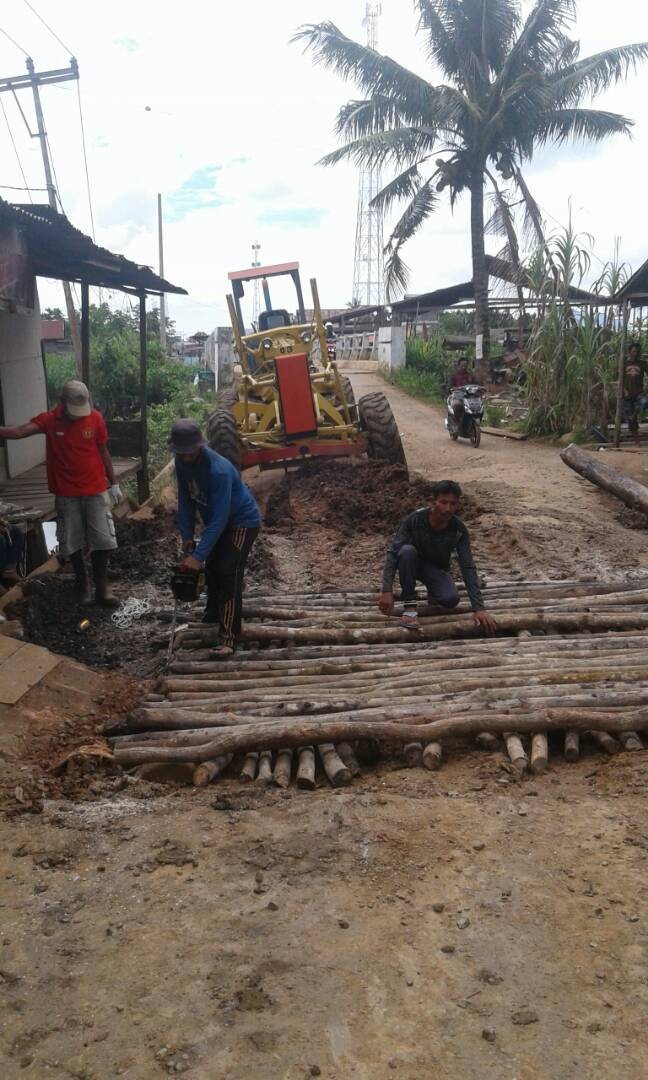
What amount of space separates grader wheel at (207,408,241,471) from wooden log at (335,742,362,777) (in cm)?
647

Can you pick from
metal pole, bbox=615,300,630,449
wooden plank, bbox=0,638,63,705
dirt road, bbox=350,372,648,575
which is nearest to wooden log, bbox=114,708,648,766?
wooden plank, bbox=0,638,63,705

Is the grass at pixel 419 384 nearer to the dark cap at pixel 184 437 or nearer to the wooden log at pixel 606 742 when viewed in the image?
the dark cap at pixel 184 437

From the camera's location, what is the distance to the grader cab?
33.4ft

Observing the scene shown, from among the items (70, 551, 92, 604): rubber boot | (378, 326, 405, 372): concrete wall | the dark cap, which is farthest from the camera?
(378, 326, 405, 372): concrete wall

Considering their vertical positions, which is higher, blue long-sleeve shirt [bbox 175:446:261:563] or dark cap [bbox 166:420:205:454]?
dark cap [bbox 166:420:205:454]

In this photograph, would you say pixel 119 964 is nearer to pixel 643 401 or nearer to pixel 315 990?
pixel 315 990

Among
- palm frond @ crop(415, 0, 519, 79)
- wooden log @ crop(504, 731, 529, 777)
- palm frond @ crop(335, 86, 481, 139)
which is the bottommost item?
wooden log @ crop(504, 731, 529, 777)

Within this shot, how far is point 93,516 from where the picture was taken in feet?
20.0

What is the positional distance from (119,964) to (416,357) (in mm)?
25082

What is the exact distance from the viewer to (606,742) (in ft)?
12.7

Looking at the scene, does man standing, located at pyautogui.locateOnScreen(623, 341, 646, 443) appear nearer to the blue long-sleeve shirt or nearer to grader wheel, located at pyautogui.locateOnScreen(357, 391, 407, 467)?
grader wheel, located at pyautogui.locateOnScreen(357, 391, 407, 467)

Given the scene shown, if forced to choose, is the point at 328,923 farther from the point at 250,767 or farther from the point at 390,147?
the point at 390,147

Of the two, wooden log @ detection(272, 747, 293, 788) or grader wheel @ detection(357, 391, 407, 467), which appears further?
grader wheel @ detection(357, 391, 407, 467)

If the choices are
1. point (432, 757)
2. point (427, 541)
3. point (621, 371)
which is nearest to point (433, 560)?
point (427, 541)
